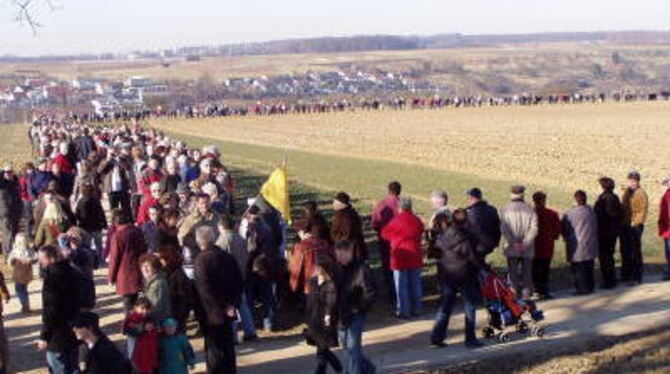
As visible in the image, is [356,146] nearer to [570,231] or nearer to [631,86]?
[570,231]

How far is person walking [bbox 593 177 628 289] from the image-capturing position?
15094mm

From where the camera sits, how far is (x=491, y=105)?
108438mm

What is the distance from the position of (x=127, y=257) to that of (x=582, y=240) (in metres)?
6.24

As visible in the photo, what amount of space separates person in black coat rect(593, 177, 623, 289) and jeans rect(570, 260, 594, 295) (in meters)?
0.47

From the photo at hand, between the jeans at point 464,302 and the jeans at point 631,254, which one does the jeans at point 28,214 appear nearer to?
the jeans at point 464,302

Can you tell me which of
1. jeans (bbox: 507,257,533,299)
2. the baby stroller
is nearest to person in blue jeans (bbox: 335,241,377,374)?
the baby stroller

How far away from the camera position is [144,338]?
961 cm

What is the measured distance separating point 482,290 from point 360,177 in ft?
74.0

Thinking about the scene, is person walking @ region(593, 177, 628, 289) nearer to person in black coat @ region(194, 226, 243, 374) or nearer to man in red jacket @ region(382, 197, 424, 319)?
man in red jacket @ region(382, 197, 424, 319)

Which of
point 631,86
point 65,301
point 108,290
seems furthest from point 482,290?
point 631,86

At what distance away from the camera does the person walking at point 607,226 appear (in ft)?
49.5

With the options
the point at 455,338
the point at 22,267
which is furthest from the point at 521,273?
the point at 22,267

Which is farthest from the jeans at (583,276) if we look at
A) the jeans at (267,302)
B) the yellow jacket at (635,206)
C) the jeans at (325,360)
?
the jeans at (325,360)

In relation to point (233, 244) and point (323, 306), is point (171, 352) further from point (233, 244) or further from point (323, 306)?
point (233, 244)
